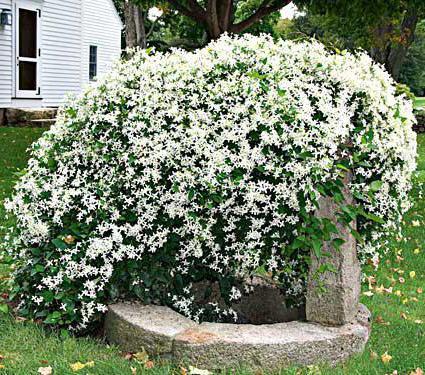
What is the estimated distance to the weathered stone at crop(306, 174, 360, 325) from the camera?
3.97 metres

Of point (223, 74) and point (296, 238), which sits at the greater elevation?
point (223, 74)

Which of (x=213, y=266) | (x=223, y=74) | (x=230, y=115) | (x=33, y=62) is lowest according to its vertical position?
(x=213, y=266)

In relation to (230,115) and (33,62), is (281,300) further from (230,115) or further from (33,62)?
(33,62)

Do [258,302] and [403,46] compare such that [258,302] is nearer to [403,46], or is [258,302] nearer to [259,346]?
[259,346]

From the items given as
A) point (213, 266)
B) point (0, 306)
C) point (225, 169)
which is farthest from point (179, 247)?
point (0, 306)

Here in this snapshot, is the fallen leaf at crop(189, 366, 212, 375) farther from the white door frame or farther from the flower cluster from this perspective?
the white door frame

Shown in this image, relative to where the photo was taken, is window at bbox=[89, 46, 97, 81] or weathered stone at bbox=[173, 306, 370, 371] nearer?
weathered stone at bbox=[173, 306, 370, 371]

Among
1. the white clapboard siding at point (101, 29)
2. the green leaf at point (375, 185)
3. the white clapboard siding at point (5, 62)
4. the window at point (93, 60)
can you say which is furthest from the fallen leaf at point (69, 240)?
the window at point (93, 60)

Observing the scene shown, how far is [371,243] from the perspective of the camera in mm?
4531

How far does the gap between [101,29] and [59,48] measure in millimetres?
6807

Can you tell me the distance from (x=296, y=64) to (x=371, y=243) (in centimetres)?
128

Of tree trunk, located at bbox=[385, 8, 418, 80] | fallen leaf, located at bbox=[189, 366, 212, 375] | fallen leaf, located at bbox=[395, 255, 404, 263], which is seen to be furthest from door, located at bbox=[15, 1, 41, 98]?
fallen leaf, located at bbox=[189, 366, 212, 375]

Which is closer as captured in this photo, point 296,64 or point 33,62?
point 296,64

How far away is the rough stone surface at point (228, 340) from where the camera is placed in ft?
11.8
